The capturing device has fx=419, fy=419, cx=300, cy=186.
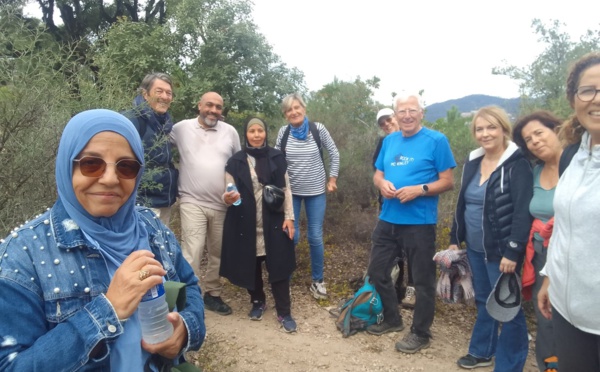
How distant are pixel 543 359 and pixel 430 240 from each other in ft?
3.95

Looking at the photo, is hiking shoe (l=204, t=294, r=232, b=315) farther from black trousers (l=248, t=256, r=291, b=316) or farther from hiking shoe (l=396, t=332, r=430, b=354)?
hiking shoe (l=396, t=332, r=430, b=354)

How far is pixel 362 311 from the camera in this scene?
4152 mm

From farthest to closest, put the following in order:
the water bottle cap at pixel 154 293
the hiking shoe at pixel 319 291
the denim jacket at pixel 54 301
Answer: the hiking shoe at pixel 319 291 < the water bottle cap at pixel 154 293 < the denim jacket at pixel 54 301

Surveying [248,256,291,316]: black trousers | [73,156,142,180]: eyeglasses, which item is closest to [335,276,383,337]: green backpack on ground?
[248,256,291,316]: black trousers

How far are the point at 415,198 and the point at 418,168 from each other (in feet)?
0.87

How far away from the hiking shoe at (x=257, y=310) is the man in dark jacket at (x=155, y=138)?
1.37 meters

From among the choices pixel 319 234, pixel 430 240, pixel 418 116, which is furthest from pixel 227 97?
pixel 430 240

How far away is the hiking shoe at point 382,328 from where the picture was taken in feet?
13.5

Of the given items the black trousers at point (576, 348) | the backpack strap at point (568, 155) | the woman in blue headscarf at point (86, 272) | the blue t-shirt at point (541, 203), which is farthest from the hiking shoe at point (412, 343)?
the woman in blue headscarf at point (86, 272)

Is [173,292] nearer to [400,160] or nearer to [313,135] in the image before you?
[400,160]

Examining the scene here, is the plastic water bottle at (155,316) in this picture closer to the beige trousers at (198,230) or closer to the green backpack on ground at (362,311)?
the beige trousers at (198,230)

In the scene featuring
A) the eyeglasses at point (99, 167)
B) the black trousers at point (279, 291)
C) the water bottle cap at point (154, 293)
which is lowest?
the black trousers at point (279, 291)

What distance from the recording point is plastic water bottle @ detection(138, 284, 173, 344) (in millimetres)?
1313

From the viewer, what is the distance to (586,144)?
1.97 meters
